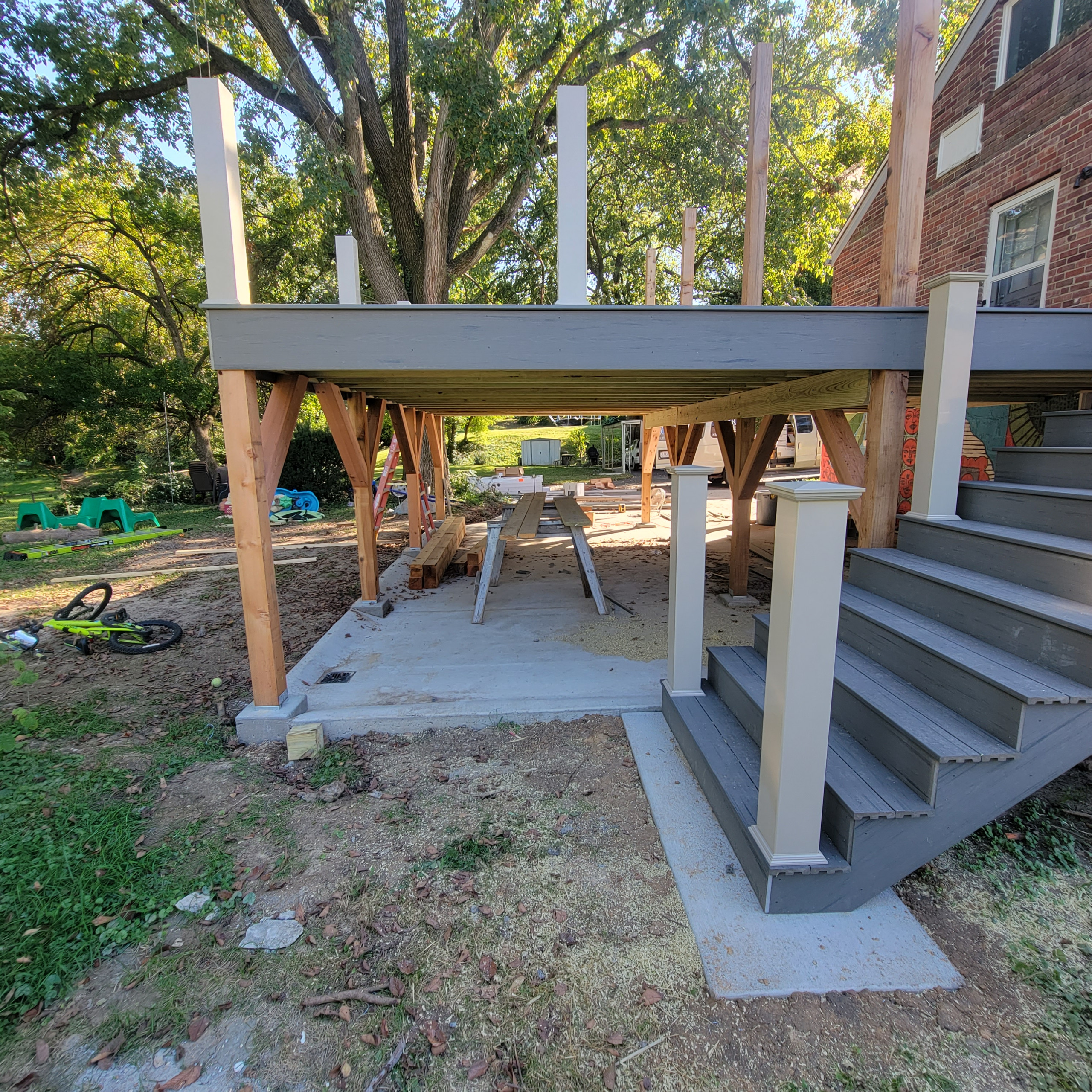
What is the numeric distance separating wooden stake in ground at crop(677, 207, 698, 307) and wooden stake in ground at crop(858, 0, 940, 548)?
2.84 meters

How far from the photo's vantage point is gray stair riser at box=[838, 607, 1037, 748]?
2023mm

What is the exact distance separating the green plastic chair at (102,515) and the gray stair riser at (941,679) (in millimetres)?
11598

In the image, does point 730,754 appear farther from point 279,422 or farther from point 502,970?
point 279,422

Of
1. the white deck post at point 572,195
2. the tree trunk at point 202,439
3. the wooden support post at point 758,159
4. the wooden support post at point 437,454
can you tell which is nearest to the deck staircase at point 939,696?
the wooden support post at point 758,159

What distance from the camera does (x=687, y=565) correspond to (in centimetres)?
320

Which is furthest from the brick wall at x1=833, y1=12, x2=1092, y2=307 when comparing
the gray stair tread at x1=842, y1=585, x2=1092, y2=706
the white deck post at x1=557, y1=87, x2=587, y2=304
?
the gray stair tread at x1=842, y1=585, x2=1092, y2=706

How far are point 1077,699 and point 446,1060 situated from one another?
89.5 inches

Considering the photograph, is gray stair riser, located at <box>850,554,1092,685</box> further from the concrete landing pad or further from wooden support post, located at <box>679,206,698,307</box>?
wooden support post, located at <box>679,206,698,307</box>

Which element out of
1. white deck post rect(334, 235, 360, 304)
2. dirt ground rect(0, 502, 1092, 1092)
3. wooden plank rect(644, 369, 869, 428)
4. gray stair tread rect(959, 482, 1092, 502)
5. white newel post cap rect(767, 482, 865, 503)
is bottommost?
dirt ground rect(0, 502, 1092, 1092)

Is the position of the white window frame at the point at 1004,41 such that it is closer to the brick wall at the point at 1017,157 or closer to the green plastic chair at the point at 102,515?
the brick wall at the point at 1017,157

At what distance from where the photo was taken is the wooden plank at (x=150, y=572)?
761cm

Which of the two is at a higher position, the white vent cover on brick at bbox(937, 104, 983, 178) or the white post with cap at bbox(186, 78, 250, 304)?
the white vent cover on brick at bbox(937, 104, 983, 178)

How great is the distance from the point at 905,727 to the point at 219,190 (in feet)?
13.2

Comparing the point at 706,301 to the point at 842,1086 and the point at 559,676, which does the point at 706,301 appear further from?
the point at 842,1086
